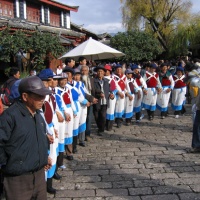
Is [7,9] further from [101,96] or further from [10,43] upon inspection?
[101,96]

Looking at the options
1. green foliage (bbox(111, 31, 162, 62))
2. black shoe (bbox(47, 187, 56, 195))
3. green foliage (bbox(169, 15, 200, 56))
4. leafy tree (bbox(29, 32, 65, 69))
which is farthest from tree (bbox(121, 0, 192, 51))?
black shoe (bbox(47, 187, 56, 195))

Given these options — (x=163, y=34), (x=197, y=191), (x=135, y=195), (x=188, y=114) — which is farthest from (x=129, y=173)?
(x=163, y=34)

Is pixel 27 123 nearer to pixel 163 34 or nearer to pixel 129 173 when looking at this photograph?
pixel 129 173

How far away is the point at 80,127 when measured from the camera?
21.5 feet

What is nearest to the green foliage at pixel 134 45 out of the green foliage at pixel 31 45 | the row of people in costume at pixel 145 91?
the green foliage at pixel 31 45

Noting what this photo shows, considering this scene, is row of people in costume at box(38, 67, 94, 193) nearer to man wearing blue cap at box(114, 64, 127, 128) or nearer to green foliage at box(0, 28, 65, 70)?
man wearing blue cap at box(114, 64, 127, 128)

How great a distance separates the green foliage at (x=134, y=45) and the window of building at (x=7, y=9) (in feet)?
24.3

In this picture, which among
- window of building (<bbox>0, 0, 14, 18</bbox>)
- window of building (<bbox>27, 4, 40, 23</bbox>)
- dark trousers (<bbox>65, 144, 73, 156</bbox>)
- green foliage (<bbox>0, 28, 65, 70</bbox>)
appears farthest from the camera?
window of building (<bbox>27, 4, 40, 23</bbox>)

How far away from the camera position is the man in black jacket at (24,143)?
2639mm

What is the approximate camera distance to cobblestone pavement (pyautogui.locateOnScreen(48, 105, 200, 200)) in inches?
173

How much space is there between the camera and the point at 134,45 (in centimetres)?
2156

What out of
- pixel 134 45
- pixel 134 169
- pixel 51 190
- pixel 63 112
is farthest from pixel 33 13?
pixel 51 190

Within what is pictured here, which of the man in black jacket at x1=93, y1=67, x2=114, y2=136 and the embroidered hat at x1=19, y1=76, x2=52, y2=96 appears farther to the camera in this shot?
the man in black jacket at x1=93, y1=67, x2=114, y2=136

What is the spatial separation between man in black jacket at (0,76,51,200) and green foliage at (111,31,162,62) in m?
18.8
